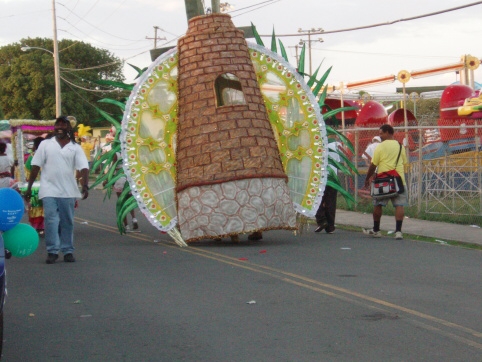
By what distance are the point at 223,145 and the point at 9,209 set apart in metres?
6.48

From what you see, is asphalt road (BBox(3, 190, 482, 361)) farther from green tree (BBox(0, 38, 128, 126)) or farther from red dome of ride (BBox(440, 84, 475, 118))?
green tree (BBox(0, 38, 128, 126))

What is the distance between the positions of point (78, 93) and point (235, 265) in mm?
62607

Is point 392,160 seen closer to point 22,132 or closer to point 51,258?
point 51,258

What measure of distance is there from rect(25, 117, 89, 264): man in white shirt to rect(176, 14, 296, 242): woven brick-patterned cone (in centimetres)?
199

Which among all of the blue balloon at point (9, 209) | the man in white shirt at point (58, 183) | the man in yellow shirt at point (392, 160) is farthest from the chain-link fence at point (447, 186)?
the blue balloon at point (9, 209)

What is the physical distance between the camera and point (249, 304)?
7.98m

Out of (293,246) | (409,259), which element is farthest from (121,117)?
(409,259)

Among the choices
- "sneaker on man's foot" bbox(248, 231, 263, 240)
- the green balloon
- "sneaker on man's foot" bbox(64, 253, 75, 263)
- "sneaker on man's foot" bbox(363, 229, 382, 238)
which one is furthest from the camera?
"sneaker on man's foot" bbox(363, 229, 382, 238)

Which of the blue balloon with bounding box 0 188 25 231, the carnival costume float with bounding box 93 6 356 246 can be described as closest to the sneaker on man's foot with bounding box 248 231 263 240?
the carnival costume float with bounding box 93 6 356 246

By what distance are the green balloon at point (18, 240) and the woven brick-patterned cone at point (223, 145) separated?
6.05 m

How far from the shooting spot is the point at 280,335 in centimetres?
664

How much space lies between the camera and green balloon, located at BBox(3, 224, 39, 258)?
21.5 ft

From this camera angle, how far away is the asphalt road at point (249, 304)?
6.26 meters

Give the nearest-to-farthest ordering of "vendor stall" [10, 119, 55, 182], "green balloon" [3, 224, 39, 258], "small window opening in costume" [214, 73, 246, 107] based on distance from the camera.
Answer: "green balloon" [3, 224, 39, 258]
"small window opening in costume" [214, 73, 246, 107]
"vendor stall" [10, 119, 55, 182]
